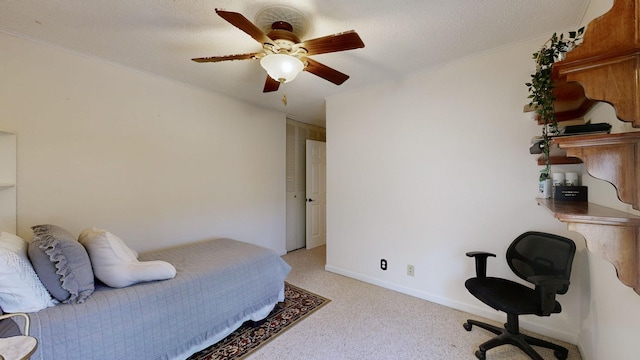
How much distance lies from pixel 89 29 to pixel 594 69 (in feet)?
9.40

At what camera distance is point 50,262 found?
1427 millimetres

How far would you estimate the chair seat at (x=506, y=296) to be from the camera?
1645mm

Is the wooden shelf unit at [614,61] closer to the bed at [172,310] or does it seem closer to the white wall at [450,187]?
the white wall at [450,187]

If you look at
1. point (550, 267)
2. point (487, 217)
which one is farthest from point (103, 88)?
point (550, 267)

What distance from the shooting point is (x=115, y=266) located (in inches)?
64.5

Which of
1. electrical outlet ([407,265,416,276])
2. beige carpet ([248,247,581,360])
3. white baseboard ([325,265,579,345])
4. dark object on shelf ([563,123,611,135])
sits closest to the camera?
dark object on shelf ([563,123,611,135])

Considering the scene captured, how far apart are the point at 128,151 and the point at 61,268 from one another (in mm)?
1401

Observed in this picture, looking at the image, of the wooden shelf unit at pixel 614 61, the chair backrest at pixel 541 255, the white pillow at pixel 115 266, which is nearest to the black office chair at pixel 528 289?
the chair backrest at pixel 541 255

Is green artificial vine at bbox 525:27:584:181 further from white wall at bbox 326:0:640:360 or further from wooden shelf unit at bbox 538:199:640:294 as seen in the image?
wooden shelf unit at bbox 538:199:640:294

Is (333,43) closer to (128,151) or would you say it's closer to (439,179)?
(439,179)

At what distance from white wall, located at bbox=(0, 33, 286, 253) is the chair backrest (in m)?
3.03

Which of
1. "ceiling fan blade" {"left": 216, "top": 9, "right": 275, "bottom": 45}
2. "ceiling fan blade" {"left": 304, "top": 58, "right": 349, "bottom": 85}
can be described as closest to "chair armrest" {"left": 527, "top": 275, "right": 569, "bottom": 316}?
"ceiling fan blade" {"left": 304, "top": 58, "right": 349, "bottom": 85}

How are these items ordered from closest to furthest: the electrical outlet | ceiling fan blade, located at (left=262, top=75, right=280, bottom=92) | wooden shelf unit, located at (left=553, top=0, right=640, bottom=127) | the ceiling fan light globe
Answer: wooden shelf unit, located at (left=553, top=0, right=640, bottom=127) < the ceiling fan light globe < ceiling fan blade, located at (left=262, top=75, right=280, bottom=92) < the electrical outlet

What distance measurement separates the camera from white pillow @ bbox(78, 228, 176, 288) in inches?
64.1
